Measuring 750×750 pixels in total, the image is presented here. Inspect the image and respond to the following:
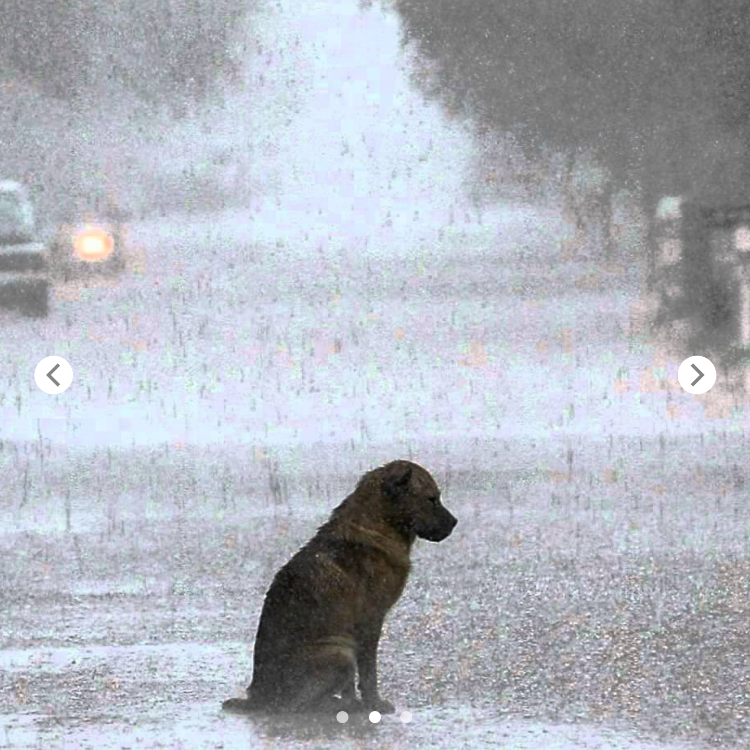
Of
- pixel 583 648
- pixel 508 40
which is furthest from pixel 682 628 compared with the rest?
pixel 508 40

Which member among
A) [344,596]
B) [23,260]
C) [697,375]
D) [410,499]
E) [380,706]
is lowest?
[380,706]

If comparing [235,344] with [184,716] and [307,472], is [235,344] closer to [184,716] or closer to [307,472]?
[307,472]

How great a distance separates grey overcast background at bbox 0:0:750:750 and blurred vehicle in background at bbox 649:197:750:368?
0.07 meters

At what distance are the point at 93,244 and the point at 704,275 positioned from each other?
189 cm

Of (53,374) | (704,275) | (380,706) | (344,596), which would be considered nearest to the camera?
(344,596)

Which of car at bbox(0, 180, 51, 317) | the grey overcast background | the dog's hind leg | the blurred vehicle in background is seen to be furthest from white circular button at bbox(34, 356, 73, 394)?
the blurred vehicle in background

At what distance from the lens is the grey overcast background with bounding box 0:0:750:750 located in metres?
7.22

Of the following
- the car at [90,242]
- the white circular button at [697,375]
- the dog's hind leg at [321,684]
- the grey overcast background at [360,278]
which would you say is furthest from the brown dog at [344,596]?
the car at [90,242]

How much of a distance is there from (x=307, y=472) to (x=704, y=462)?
121cm

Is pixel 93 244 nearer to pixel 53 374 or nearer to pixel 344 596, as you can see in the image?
pixel 53 374

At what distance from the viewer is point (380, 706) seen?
20.3 feet

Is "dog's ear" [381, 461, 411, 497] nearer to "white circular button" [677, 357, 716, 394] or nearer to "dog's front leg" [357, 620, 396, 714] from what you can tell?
"dog's front leg" [357, 620, 396, 714]

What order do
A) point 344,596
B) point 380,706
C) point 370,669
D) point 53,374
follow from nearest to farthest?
point 344,596 < point 370,669 < point 380,706 < point 53,374

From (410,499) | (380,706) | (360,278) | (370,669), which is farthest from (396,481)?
(360,278)
